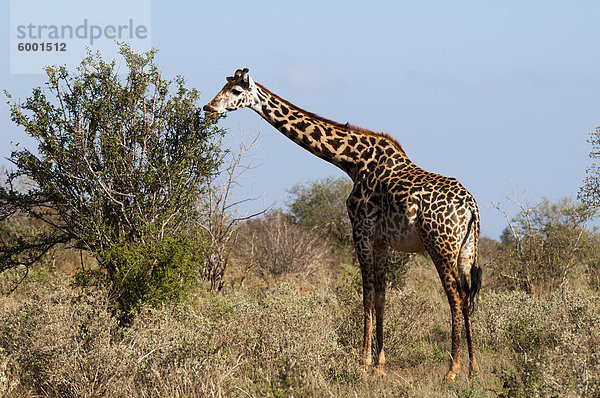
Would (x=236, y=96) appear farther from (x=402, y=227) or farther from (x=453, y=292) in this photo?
(x=453, y=292)

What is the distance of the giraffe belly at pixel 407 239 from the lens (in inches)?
305

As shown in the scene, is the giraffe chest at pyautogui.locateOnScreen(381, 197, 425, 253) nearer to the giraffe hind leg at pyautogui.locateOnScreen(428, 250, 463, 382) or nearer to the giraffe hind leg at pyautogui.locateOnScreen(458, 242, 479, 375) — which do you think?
the giraffe hind leg at pyautogui.locateOnScreen(428, 250, 463, 382)

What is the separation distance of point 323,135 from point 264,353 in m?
3.10

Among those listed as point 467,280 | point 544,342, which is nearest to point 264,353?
point 467,280

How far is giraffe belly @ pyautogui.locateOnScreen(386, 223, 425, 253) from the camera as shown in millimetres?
7758

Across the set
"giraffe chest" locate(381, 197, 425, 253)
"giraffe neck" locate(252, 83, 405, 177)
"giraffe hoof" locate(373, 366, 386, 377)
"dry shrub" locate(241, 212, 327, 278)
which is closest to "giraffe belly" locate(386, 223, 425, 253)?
"giraffe chest" locate(381, 197, 425, 253)

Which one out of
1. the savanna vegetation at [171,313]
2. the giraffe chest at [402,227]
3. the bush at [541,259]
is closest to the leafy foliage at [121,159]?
the savanna vegetation at [171,313]

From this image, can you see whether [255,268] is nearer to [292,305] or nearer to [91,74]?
[91,74]

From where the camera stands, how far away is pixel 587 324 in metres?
8.20

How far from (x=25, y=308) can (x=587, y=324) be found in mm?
6676

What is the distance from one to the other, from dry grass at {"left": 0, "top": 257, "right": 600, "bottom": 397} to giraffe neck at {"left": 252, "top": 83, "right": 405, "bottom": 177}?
1927 mm

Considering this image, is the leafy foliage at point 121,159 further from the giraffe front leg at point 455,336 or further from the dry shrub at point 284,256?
the dry shrub at point 284,256

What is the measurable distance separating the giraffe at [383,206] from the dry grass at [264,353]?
61 cm

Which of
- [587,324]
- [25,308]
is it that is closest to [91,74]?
[25,308]
